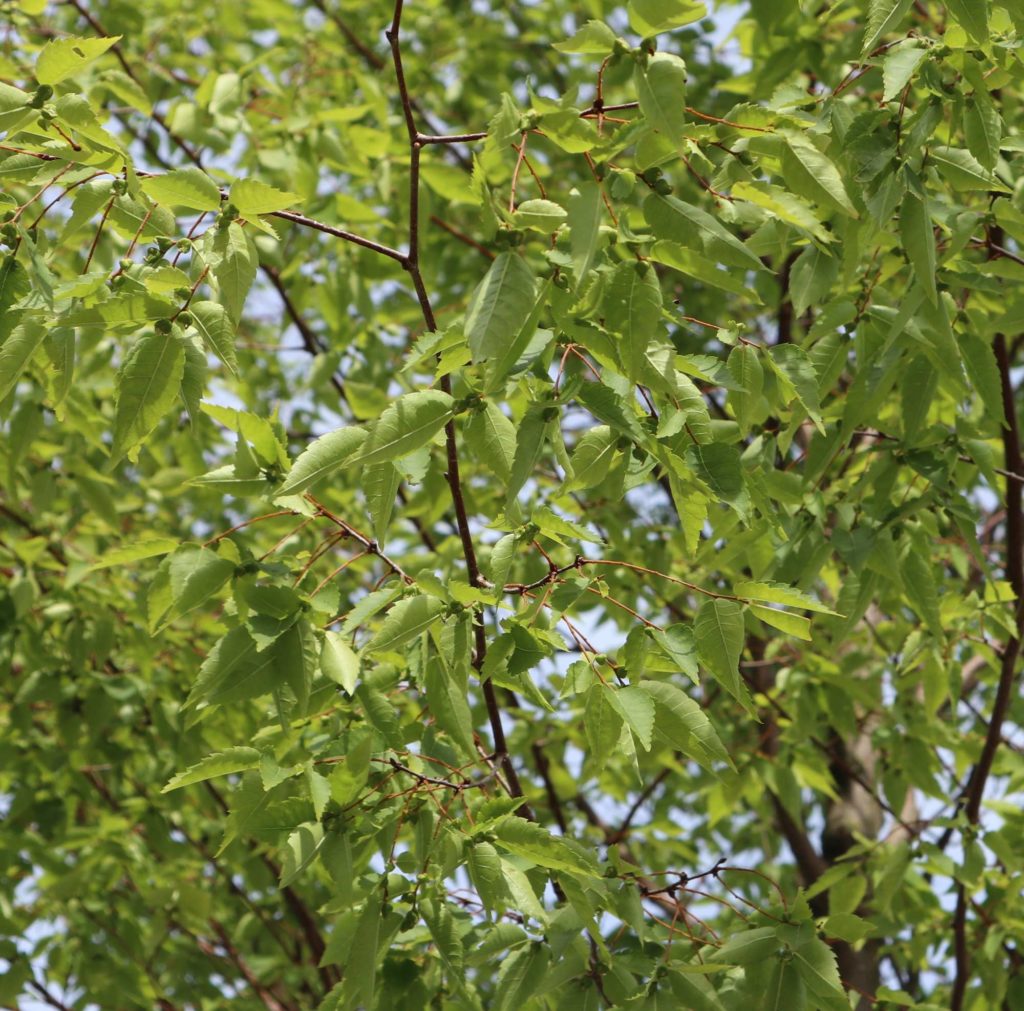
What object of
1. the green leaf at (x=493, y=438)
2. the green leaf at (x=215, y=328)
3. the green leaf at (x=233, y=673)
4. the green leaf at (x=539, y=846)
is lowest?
the green leaf at (x=539, y=846)

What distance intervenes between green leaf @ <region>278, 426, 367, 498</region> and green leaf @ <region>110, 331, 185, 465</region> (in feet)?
0.61

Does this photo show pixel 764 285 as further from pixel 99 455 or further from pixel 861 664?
pixel 99 455

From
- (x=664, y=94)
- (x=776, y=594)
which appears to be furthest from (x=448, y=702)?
(x=664, y=94)

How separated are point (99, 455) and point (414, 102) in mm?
1974

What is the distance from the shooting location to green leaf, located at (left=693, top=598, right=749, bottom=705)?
1669 millimetres

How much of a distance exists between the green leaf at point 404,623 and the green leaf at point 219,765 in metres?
0.30

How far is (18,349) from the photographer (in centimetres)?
158

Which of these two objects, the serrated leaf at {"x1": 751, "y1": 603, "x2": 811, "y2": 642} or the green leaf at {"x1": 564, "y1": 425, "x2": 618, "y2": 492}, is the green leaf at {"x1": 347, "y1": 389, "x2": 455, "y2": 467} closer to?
the green leaf at {"x1": 564, "y1": 425, "x2": 618, "y2": 492}

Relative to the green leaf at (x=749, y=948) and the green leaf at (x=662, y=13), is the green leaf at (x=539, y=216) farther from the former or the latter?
the green leaf at (x=749, y=948)

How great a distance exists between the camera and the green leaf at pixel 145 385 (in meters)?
1.55

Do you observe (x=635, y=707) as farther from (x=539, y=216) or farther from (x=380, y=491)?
(x=539, y=216)

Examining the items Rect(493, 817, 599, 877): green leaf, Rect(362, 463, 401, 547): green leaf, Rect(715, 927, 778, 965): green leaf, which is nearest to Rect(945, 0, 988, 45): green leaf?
Rect(362, 463, 401, 547): green leaf

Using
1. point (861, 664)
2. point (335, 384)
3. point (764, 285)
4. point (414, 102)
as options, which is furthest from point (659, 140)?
point (414, 102)

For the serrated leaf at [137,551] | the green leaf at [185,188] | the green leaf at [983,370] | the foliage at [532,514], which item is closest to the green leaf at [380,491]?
the foliage at [532,514]
